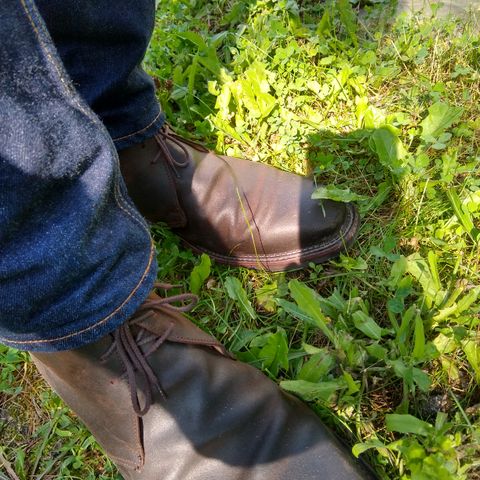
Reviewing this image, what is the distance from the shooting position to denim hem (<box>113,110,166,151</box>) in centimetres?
131

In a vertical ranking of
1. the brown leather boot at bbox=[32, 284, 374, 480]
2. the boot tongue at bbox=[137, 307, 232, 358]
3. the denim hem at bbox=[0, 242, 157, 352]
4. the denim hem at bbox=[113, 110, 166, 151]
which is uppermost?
the denim hem at bbox=[113, 110, 166, 151]

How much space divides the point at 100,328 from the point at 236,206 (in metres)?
0.57

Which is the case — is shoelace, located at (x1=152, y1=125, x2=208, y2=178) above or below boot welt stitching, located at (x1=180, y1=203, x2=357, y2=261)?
above

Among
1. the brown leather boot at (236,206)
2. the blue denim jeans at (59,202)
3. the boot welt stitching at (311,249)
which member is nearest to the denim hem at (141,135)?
the brown leather boot at (236,206)

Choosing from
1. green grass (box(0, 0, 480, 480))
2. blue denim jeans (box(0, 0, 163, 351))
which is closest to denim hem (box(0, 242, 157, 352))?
blue denim jeans (box(0, 0, 163, 351))

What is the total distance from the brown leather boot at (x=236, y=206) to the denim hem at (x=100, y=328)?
0.40 m

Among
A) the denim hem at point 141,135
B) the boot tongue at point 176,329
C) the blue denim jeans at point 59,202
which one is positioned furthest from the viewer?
the denim hem at point 141,135

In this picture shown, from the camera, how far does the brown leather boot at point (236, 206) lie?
1.36 m

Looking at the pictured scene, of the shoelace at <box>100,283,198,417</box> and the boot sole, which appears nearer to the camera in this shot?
the shoelace at <box>100,283,198,417</box>

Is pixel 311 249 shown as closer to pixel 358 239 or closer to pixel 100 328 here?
pixel 358 239

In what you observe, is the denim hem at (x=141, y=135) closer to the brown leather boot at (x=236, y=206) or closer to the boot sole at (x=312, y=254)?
the brown leather boot at (x=236, y=206)

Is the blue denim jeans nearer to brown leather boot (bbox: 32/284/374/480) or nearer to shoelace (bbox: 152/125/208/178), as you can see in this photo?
brown leather boot (bbox: 32/284/374/480)

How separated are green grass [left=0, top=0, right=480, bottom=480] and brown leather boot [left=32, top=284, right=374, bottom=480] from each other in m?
0.08

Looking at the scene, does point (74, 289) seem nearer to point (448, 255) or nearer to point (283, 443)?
point (283, 443)
